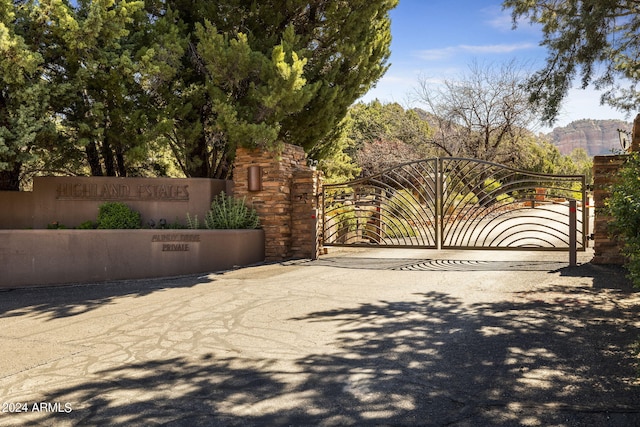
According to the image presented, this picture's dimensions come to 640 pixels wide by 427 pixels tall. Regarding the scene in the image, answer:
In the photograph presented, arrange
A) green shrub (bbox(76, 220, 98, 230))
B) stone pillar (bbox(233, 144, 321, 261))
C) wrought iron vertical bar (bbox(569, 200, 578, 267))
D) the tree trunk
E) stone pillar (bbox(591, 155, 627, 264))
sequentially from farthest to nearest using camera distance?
the tree trunk
stone pillar (bbox(233, 144, 321, 261))
green shrub (bbox(76, 220, 98, 230))
stone pillar (bbox(591, 155, 627, 264))
wrought iron vertical bar (bbox(569, 200, 578, 267))

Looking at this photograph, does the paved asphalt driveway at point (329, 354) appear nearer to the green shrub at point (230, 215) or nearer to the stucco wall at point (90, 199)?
the green shrub at point (230, 215)

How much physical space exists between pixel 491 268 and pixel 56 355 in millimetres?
7646

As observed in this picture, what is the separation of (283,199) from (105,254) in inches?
154

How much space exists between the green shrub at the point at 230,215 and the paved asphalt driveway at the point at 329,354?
9.37 feet

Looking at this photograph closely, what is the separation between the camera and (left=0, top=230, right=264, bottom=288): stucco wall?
951cm

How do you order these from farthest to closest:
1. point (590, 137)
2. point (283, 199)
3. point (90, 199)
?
point (590, 137) < point (283, 199) < point (90, 199)

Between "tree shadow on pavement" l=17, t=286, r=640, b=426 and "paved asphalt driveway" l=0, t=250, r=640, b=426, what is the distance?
0.05 ft

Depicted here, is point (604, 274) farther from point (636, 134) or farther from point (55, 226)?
point (55, 226)

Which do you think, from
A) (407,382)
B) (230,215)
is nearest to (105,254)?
(230,215)

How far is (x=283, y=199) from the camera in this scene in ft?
36.8

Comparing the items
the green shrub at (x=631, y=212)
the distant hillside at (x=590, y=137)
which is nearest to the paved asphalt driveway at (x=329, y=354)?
the green shrub at (x=631, y=212)

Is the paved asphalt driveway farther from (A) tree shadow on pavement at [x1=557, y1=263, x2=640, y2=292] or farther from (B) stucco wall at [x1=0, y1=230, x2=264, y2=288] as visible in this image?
(B) stucco wall at [x1=0, y1=230, x2=264, y2=288]

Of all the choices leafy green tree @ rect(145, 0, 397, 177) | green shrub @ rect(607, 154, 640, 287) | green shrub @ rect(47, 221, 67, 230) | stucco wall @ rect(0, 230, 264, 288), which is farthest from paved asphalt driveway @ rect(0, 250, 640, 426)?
leafy green tree @ rect(145, 0, 397, 177)

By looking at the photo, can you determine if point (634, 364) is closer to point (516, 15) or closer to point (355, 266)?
point (355, 266)
